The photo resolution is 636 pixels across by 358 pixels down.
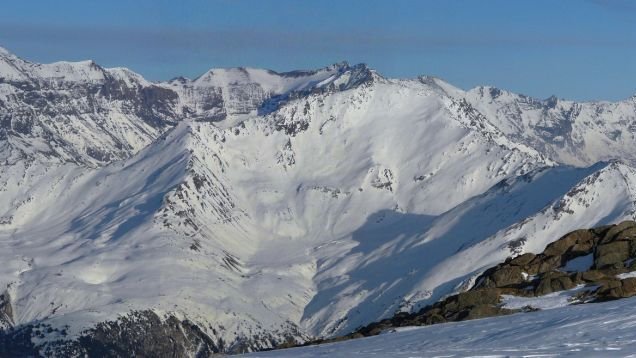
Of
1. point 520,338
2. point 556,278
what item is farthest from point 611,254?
point 520,338

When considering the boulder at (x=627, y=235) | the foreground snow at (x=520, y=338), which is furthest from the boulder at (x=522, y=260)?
the foreground snow at (x=520, y=338)

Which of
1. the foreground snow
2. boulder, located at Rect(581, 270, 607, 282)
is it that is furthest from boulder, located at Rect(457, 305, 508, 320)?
boulder, located at Rect(581, 270, 607, 282)

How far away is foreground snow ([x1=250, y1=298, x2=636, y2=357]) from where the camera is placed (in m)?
84.2

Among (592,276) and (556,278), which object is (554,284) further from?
(592,276)

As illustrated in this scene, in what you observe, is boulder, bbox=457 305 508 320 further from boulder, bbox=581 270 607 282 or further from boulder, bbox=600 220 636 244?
boulder, bbox=600 220 636 244

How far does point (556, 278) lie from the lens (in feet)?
400

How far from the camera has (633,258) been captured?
127438 mm

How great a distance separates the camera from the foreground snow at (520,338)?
84188 millimetres

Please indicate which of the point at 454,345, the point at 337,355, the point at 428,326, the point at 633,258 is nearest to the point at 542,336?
the point at 454,345

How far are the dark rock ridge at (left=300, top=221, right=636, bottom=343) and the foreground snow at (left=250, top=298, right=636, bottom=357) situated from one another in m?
7.14

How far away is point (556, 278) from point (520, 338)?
103 ft

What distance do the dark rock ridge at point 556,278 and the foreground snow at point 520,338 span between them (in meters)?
7.14

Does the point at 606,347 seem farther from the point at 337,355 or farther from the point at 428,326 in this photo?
the point at 428,326

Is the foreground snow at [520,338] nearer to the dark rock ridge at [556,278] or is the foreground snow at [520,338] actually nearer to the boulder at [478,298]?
the dark rock ridge at [556,278]
